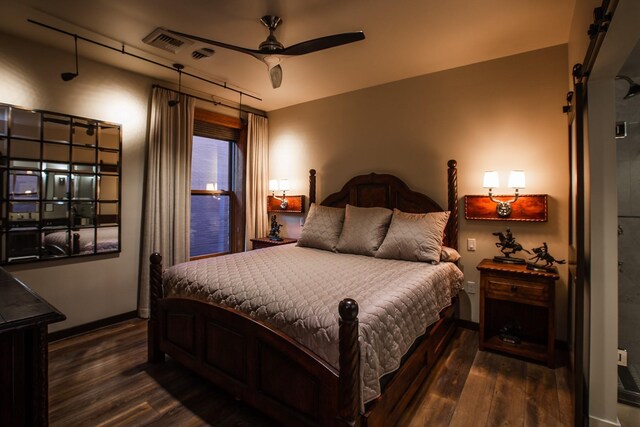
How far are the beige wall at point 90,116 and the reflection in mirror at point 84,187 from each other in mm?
290

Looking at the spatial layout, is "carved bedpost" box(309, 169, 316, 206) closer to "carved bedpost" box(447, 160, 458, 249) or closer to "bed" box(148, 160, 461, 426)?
"bed" box(148, 160, 461, 426)

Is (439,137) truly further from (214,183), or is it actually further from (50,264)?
(50,264)

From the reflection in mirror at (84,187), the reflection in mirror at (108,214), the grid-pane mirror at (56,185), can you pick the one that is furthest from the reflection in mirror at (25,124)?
the reflection in mirror at (108,214)

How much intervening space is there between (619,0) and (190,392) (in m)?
3.05

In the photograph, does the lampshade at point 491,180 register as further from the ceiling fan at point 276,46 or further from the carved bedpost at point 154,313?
the carved bedpost at point 154,313

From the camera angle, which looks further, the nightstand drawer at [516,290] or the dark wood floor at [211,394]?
the nightstand drawer at [516,290]

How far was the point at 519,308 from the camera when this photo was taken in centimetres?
299

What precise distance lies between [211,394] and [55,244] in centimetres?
211

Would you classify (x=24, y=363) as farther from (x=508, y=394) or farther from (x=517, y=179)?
(x=517, y=179)

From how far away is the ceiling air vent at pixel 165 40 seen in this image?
104 inches

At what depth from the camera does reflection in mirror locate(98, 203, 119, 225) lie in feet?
10.5

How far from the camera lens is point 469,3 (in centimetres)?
225

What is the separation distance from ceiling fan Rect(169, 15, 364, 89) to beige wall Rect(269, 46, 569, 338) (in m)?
1.66

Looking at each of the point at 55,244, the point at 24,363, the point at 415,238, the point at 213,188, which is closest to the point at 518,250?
the point at 415,238
